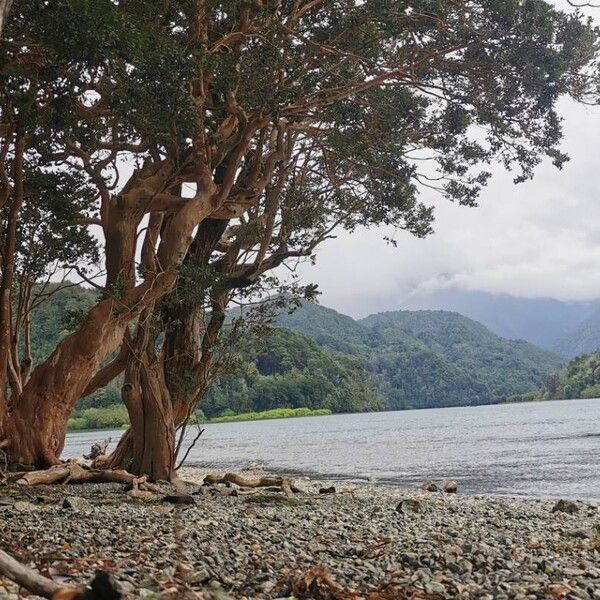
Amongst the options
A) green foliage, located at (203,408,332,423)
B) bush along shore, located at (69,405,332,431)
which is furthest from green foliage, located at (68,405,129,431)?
green foliage, located at (203,408,332,423)

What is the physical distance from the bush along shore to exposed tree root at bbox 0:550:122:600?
2557 inches

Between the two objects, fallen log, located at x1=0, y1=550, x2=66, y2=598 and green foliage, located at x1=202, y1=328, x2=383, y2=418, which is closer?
fallen log, located at x1=0, y1=550, x2=66, y2=598

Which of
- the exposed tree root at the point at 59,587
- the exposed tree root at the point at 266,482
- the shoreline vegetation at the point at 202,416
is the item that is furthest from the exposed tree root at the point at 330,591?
the shoreline vegetation at the point at 202,416

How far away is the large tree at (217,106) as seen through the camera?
32.8 feet

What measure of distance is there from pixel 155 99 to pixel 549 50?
8.11 meters

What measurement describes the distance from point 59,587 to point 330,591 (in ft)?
6.37

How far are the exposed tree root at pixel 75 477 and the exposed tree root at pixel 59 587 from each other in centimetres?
976

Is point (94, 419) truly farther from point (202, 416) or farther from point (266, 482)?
→ point (266, 482)

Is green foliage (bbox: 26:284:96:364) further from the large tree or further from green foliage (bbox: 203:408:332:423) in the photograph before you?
green foliage (bbox: 203:408:332:423)

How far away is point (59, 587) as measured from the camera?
12.3 feet

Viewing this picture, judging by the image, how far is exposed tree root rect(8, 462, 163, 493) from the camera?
13.0 m

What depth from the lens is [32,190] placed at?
1349 cm

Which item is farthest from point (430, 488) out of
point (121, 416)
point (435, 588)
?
point (121, 416)

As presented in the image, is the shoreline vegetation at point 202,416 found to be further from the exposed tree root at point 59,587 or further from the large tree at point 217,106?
the exposed tree root at point 59,587
